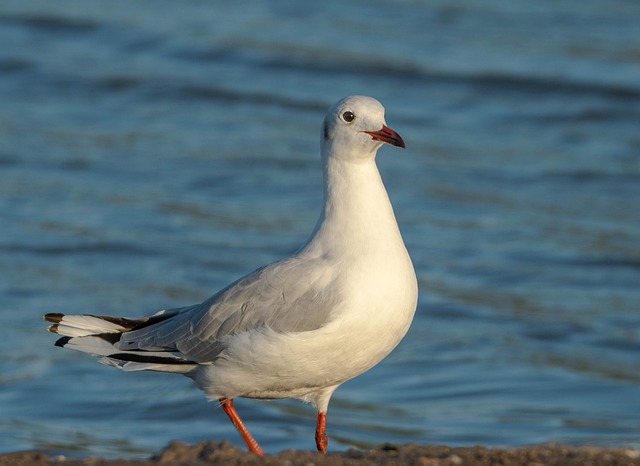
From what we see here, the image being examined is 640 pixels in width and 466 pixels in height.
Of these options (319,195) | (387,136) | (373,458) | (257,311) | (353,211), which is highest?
(387,136)

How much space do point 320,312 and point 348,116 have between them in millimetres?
990

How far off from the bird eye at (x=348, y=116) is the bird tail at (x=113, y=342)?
139 cm

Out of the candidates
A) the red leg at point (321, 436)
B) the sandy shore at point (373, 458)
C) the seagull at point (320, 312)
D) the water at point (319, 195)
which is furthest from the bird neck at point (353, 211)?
the water at point (319, 195)

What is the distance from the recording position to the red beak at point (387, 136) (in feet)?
19.8

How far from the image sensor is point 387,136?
19.9 ft

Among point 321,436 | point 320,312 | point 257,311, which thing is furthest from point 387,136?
point 321,436

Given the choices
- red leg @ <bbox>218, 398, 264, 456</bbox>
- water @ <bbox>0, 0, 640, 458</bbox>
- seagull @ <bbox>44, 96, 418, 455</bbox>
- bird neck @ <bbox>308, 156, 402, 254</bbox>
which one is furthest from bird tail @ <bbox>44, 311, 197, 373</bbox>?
water @ <bbox>0, 0, 640, 458</bbox>

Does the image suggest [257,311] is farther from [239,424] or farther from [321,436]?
[321,436]

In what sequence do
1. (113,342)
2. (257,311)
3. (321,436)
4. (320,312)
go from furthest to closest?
(113,342)
(321,436)
(257,311)
(320,312)

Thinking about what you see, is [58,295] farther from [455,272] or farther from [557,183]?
[557,183]

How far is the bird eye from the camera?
6164 millimetres

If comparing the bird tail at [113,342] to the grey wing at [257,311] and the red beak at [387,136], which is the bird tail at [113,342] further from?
the red beak at [387,136]

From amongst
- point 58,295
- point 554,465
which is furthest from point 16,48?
point 554,465

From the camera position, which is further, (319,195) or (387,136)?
(319,195)
